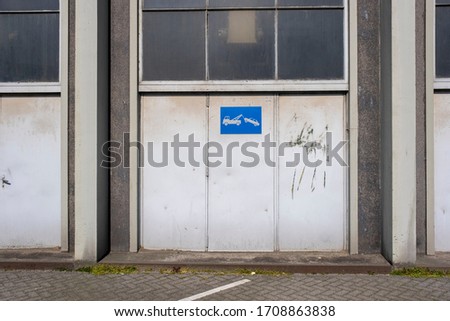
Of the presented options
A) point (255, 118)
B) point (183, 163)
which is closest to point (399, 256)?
point (255, 118)

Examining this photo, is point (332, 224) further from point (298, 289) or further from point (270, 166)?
point (298, 289)

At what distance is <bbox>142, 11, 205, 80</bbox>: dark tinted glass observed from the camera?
6520mm

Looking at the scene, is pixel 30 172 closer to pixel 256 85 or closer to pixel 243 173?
pixel 243 173

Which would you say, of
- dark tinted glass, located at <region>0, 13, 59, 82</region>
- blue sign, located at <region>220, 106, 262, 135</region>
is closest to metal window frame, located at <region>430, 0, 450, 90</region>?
blue sign, located at <region>220, 106, 262, 135</region>

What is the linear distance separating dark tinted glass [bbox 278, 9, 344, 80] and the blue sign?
0.73 m

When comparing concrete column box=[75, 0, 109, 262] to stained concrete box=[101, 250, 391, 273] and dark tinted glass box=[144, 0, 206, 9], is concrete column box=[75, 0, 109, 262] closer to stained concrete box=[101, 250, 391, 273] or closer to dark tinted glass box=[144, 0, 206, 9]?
stained concrete box=[101, 250, 391, 273]

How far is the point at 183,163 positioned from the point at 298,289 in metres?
2.73

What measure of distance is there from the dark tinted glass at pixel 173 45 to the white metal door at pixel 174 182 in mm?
403

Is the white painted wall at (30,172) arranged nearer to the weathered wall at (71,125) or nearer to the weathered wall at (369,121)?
the weathered wall at (71,125)

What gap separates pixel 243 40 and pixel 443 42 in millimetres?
3174

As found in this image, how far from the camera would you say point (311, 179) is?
21.3 feet

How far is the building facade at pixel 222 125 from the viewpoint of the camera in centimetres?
635

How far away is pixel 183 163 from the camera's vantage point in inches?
259

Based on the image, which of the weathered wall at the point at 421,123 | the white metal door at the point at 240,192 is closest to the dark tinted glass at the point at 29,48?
the white metal door at the point at 240,192
